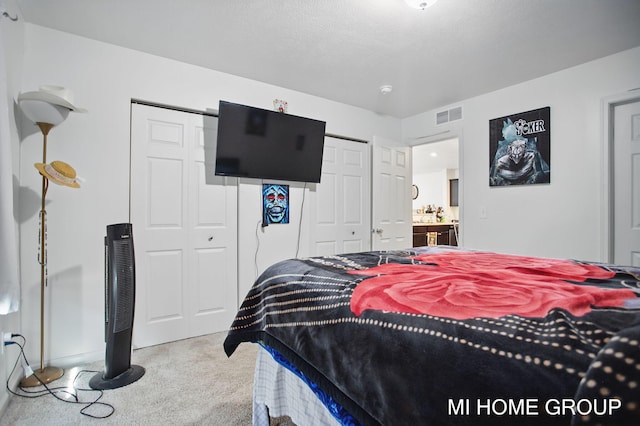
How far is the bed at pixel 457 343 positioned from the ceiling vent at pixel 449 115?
2833mm

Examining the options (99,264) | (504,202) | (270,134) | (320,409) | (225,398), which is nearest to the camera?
(320,409)

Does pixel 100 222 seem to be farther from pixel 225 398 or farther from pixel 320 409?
pixel 320 409

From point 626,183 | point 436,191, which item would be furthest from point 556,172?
point 436,191

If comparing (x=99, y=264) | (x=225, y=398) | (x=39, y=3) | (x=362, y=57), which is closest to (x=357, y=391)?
(x=225, y=398)

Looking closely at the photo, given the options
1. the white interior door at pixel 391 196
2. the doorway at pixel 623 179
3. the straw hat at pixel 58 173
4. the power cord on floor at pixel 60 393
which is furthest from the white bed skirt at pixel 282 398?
the doorway at pixel 623 179

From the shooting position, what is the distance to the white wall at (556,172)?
2752 mm

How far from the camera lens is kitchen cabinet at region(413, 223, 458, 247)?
659 centimetres

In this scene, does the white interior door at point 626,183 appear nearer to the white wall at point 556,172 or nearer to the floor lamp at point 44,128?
the white wall at point 556,172

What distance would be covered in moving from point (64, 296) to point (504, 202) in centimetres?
407

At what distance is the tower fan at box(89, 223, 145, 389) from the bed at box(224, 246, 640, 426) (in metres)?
1.28

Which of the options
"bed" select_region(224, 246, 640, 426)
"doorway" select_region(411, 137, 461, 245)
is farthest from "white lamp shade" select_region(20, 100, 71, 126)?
"doorway" select_region(411, 137, 461, 245)

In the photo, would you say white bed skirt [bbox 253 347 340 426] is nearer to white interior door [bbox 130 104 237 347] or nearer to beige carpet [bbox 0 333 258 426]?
beige carpet [bbox 0 333 258 426]

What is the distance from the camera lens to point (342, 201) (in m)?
3.89

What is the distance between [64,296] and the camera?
235 centimetres
